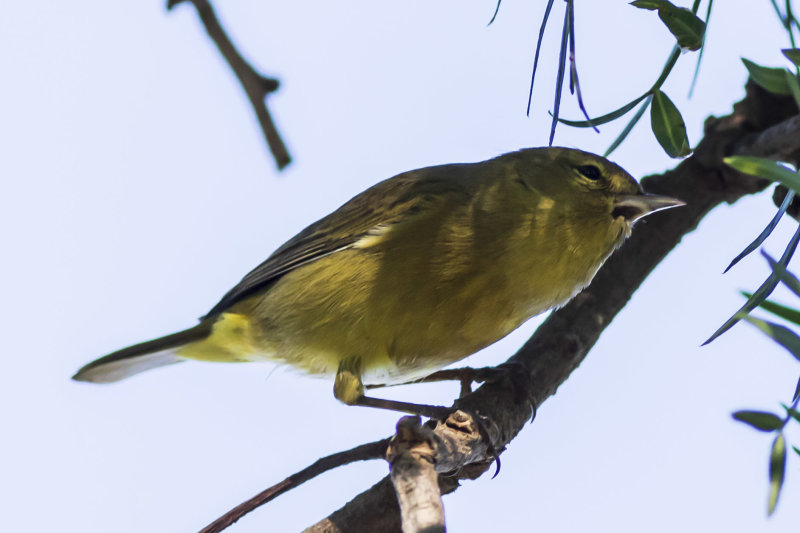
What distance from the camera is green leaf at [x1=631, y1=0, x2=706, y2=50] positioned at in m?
2.40

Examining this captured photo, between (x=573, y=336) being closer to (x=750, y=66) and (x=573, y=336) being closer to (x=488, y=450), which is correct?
A: (x=488, y=450)

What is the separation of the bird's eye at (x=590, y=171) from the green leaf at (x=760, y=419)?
8.76 ft

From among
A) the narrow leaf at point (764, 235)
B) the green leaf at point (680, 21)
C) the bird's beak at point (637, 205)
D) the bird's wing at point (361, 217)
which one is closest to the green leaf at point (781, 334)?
the narrow leaf at point (764, 235)

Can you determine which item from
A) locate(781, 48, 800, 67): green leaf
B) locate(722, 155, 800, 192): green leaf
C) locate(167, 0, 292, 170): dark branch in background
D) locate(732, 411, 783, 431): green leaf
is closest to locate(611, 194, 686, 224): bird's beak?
locate(781, 48, 800, 67): green leaf

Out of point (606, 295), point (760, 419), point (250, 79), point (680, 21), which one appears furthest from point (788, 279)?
point (606, 295)

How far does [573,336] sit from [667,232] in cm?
86

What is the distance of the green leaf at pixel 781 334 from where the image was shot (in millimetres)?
1619

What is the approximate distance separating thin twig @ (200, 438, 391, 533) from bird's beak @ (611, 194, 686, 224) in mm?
1829

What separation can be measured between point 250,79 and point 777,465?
1590mm

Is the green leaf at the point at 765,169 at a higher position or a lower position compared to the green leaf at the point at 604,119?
lower

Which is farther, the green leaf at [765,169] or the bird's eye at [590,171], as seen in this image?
the bird's eye at [590,171]

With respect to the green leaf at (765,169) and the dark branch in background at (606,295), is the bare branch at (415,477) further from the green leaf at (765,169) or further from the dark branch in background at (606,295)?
the green leaf at (765,169)

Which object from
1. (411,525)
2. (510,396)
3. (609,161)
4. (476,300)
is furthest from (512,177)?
(411,525)

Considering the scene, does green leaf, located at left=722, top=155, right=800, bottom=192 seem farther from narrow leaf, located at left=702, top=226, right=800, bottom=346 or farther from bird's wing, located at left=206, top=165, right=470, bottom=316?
bird's wing, located at left=206, top=165, right=470, bottom=316
